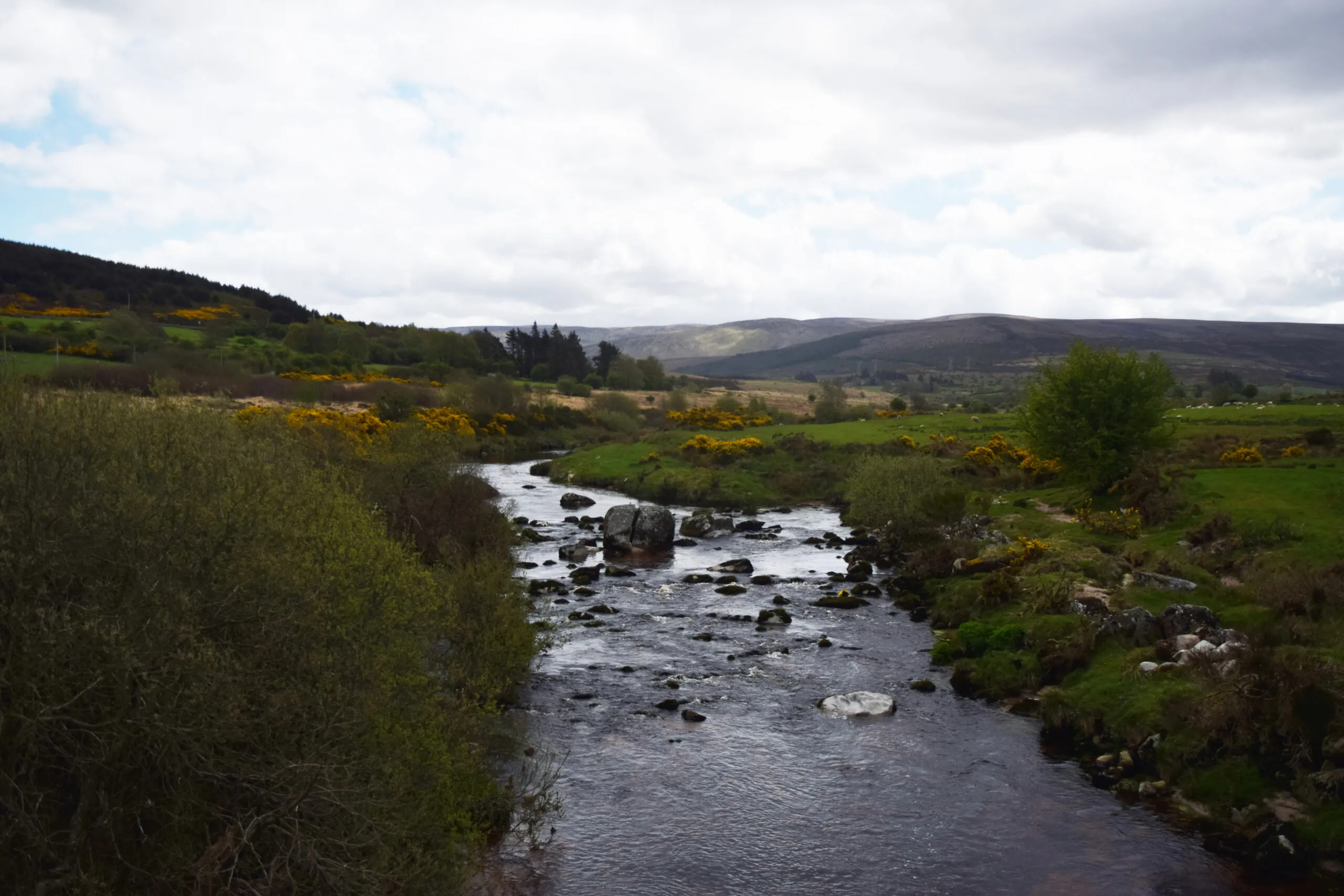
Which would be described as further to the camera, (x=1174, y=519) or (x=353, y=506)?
(x=1174, y=519)

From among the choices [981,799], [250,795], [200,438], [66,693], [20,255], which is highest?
[20,255]

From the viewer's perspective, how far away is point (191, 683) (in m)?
11.6

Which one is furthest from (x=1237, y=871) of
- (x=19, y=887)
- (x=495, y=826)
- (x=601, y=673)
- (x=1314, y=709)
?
(x=19, y=887)

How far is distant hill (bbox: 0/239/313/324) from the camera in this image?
14200 centimetres

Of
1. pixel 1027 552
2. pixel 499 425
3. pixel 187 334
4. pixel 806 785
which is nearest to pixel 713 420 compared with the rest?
pixel 499 425

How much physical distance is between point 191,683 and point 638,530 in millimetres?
41350

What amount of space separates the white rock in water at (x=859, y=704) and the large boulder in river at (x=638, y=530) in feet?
78.6

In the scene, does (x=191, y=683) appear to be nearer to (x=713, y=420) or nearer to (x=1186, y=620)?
(x=1186, y=620)

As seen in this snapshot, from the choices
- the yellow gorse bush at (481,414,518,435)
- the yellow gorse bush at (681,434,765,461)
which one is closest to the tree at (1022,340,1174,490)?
the yellow gorse bush at (681,434,765,461)

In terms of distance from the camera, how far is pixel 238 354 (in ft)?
383

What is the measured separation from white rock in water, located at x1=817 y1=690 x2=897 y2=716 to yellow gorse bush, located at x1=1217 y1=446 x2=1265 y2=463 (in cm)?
3644

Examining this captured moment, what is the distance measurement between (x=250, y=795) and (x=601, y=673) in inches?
753

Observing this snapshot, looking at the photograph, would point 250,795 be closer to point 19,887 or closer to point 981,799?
point 19,887

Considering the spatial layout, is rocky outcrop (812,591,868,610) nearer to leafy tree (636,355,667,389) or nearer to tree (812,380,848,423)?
tree (812,380,848,423)
